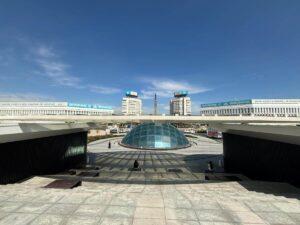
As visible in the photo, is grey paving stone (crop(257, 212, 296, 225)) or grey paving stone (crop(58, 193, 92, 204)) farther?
grey paving stone (crop(58, 193, 92, 204))

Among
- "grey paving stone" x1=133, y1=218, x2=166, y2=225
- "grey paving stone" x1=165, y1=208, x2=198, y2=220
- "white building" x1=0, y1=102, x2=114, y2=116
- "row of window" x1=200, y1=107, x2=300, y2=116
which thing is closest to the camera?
"grey paving stone" x1=133, y1=218, x2=166, y2=225

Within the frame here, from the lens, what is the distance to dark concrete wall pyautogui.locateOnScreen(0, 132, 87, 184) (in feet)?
46.0

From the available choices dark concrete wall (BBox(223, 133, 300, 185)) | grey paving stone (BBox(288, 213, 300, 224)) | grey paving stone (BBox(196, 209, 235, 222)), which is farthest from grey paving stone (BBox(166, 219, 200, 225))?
dark concrete wall (BBox(223, 133, 300, 185))

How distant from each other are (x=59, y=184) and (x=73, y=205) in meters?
5.22

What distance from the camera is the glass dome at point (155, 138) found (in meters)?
44.0

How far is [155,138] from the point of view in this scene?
4503 centimetres

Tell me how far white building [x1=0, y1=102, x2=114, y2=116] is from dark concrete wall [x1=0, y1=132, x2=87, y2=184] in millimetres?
70371

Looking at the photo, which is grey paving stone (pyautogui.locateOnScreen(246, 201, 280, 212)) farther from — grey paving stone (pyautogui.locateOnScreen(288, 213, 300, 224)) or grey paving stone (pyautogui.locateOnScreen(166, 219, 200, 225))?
grey paving stone (pyautogui.locateOnScreen(166, 219, 200, 225))

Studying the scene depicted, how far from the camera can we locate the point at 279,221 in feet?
23.7

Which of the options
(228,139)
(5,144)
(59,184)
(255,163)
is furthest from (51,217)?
(228,139)

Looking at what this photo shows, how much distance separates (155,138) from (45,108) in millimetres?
88105

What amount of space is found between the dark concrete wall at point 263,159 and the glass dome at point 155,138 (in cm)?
1950

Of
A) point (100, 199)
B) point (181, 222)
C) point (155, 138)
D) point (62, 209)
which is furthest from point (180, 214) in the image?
point (155, 138)

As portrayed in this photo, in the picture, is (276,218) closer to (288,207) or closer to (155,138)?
(288,207)
